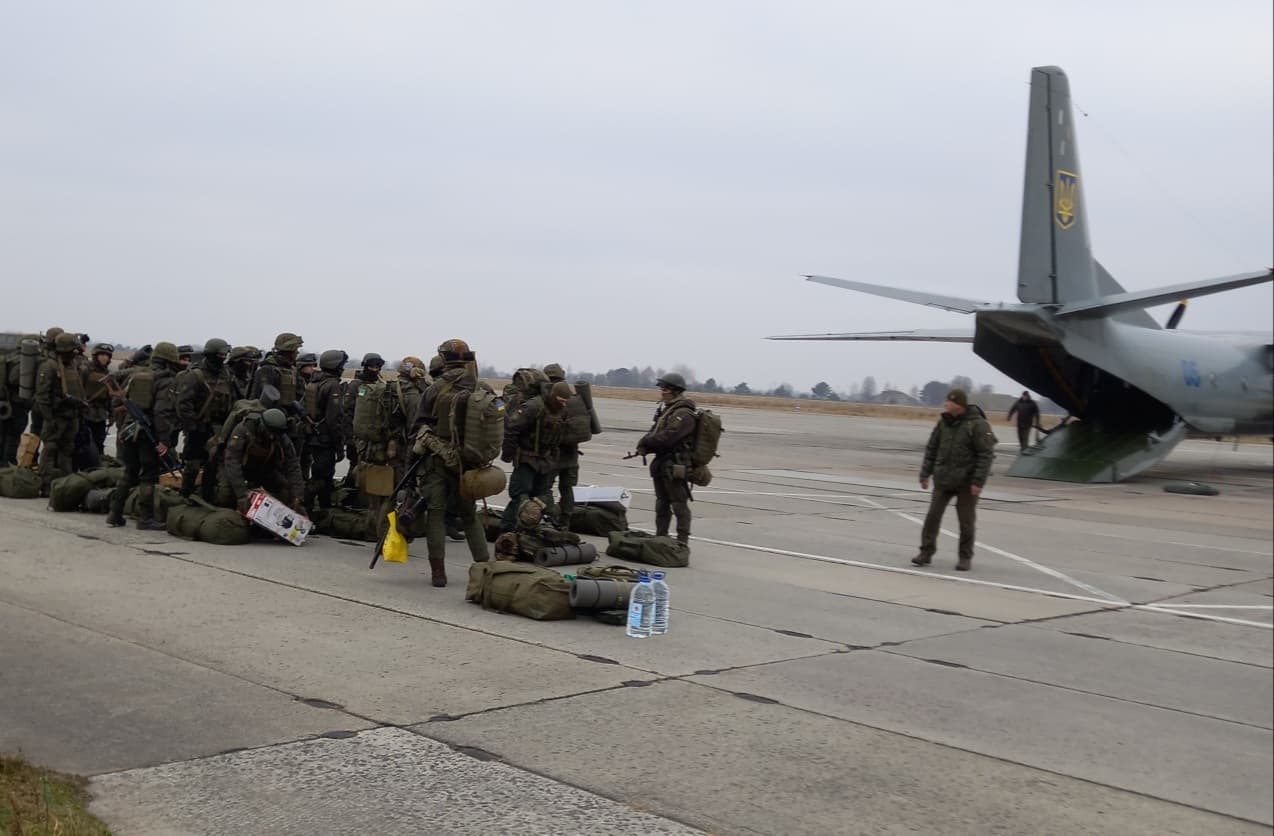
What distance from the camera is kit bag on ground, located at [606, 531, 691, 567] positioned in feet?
38.9

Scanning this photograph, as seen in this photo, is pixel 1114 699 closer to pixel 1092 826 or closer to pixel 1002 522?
pixel 1092 826

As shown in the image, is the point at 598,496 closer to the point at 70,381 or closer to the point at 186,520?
the point at 186,520

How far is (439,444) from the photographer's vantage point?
32.8ft

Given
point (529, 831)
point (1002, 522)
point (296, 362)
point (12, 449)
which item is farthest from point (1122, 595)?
point (12, 449)

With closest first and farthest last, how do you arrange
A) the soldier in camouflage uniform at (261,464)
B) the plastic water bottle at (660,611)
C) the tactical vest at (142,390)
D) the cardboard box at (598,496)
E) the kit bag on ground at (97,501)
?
the plastic water bottle at (660,611)
the soldier in camouflage uniform at (261,464)
the tactical vest at (142,390)
the kit bag on ground at (97,501)
the cardboard box at (598,496)

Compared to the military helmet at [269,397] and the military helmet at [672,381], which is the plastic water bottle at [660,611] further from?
the military helmet at [269,397]

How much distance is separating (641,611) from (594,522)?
534cm

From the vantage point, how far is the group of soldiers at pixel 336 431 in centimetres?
1043

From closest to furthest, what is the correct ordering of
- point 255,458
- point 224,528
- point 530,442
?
point 224,528 → point 530,442 → point 255,458

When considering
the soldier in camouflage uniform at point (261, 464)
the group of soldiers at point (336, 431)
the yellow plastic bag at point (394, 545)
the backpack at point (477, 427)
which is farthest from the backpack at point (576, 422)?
the soldier in camouflage uniform at point (261, 464)

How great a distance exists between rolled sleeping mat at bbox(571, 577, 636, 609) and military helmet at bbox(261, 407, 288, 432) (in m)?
4.21

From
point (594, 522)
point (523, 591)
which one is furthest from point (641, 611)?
point (594, 522)

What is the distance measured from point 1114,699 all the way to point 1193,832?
251cm

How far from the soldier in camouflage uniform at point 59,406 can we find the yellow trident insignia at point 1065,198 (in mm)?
17542
